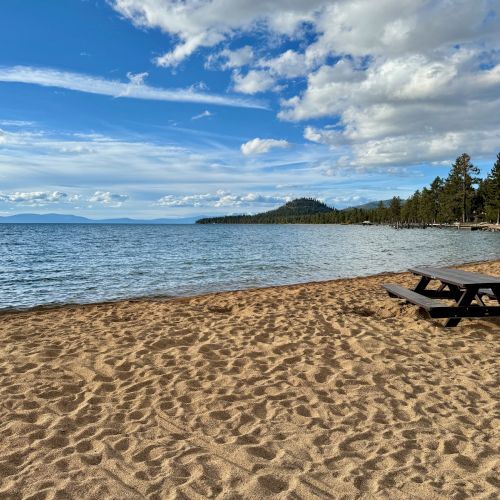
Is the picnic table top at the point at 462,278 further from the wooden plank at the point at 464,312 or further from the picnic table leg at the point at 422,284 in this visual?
the wooden plank at the point at 464,312

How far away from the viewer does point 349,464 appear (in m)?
4.02

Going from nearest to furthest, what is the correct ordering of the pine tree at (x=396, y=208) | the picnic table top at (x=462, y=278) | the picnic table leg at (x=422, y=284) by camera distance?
the picnic table top at (x=462, y=278), the picnic table leg at (x=422, y=284), the pine tree at (x=396, y=208)

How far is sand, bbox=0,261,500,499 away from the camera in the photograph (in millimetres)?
3789

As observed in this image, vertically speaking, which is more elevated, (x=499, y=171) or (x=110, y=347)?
(x=499, y=171)

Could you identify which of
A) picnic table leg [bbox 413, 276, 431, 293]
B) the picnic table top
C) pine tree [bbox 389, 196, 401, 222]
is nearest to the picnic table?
the picnic table top

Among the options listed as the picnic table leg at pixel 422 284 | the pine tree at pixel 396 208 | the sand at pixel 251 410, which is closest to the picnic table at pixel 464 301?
the sand at pixel 251 410

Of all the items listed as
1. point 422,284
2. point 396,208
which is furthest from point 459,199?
point 422,284

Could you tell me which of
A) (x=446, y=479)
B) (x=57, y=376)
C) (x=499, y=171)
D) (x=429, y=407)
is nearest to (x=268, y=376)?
(x=429, y=407)

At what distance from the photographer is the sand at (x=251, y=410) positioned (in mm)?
3789

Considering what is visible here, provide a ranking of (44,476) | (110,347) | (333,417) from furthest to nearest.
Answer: (110,347)
(333,417)
(44,476)

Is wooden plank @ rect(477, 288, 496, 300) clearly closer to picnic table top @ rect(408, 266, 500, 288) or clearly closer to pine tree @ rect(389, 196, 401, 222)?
picnic table top @ rect(408, 266, 500, 288)

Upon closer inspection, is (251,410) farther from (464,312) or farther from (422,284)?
(422,284)

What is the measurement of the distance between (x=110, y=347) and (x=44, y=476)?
4.03 m

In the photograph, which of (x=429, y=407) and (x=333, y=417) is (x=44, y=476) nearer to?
(x=333, y=417)
